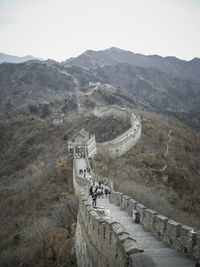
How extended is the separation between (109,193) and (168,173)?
25.8m

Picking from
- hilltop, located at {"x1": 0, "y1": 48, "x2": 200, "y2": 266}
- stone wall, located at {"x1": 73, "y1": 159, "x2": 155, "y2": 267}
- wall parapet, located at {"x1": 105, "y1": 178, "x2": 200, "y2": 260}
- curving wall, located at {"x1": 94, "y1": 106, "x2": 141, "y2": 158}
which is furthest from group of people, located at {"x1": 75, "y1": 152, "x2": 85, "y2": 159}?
wall parapet, located at {"x1": 105, "y1": 178, "x2": 200, "y2": 260}

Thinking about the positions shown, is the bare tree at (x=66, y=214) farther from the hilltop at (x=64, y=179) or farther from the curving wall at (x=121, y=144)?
the curving wall at (x=121, y=144)

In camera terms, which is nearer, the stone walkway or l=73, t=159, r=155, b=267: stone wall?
l=73, t=159, r=155, b=267: stone wall

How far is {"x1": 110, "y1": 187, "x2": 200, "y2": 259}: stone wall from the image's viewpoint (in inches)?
361

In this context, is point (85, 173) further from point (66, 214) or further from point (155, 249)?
point (155, 249)

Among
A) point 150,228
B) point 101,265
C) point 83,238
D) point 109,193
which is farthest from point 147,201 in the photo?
point 101,265

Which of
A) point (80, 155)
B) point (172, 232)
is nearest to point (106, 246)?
point (172, 232)

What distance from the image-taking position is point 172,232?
10.3 m

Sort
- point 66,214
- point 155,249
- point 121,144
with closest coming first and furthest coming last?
point 155,249 < point 66,214 < point 121,144

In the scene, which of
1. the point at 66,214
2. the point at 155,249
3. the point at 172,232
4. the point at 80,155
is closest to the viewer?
the point at 155,249

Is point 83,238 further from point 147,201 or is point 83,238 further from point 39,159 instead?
point 39,159

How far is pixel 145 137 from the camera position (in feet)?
187

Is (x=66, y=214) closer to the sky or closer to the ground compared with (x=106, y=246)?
closer to the ground

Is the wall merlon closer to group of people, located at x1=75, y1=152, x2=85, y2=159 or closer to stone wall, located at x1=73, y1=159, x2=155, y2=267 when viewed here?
stone wall, located at x1=73, y1=159, x2=155, y2=267
